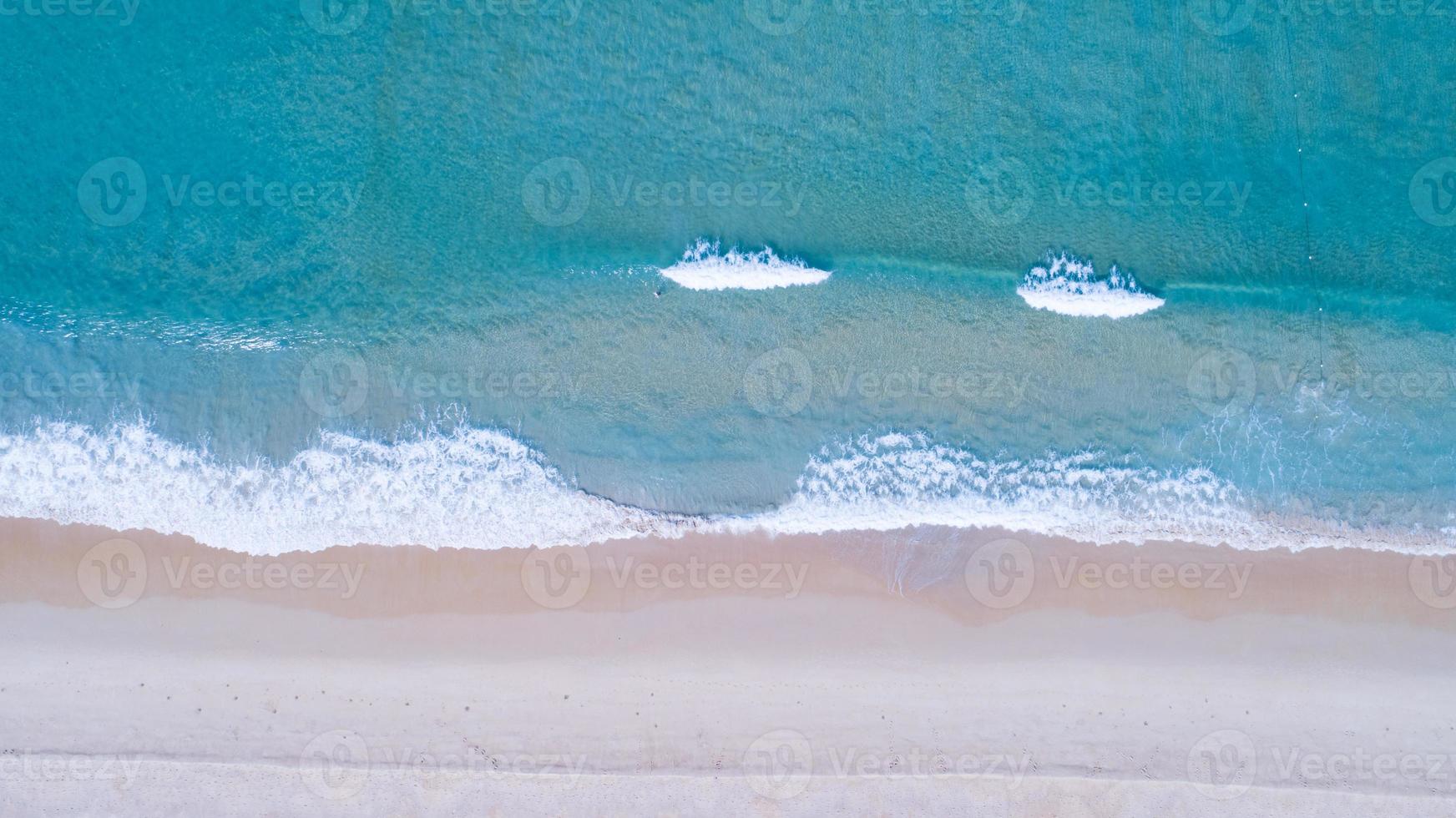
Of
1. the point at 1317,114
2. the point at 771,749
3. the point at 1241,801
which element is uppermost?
the point at 1317,114

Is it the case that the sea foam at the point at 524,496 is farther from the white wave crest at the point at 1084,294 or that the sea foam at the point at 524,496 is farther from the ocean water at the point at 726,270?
the white wave crest at the point at 1084,294

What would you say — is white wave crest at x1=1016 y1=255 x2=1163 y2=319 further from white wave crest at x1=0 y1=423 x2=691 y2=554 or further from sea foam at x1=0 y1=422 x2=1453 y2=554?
white wave crest at x1=0 y1=423 x2=691 y2=554

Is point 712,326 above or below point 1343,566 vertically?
above

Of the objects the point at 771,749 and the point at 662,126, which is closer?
the point at 771,749

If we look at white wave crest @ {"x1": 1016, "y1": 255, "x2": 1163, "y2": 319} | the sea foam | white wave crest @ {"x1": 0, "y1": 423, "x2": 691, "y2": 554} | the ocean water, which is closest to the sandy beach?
white wave crest @ {"x1": 0, "y1": 423, "x2": 691, "y2": 554}

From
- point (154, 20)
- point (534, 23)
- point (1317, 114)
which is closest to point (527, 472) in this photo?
point (534, 23)

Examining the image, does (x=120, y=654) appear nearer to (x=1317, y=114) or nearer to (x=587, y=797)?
(x=587, y=797)
